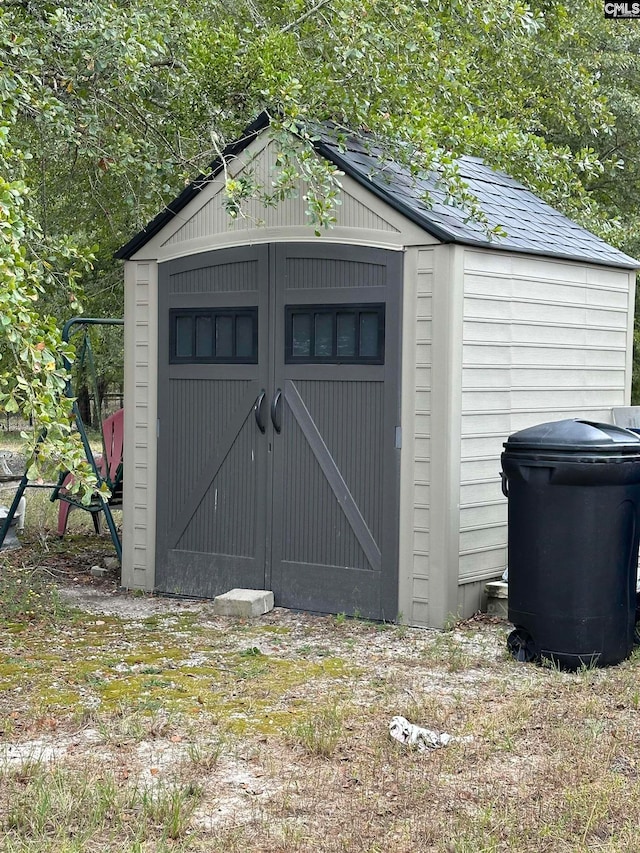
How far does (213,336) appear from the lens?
796 cm

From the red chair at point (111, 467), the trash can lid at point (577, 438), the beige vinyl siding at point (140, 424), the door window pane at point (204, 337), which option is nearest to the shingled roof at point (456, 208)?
the beige vinyl siding at point (140, 424)

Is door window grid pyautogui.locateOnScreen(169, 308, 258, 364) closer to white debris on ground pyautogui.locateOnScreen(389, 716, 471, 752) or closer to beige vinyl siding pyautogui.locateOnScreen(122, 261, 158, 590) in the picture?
beige vinyl siding pyautogui.locateOnScreen(122, 261, 158, 590)

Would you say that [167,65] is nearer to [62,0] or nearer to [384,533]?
[62,0]

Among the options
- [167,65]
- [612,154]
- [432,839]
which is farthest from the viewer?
[612,154]

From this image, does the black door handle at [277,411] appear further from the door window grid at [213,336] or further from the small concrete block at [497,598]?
the small concrete block at [497,598]

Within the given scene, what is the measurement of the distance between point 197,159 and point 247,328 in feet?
4.63

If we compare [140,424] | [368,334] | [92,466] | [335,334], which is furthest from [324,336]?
[92,466]

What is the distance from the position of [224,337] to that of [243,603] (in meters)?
1.81

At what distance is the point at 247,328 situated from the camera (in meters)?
7.81

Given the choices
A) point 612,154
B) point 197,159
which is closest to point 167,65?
point 197,159

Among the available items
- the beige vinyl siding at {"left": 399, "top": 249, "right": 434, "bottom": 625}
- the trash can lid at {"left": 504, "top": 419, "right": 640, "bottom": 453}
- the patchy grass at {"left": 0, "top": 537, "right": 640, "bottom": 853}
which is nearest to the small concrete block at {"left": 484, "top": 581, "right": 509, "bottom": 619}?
the patchy grass at {"left": 0, "top": 537, "right": 640, "bottom": 853}

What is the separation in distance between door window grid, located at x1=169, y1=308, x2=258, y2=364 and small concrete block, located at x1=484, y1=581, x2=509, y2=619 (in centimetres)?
213

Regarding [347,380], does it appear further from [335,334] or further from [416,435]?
[416,435]

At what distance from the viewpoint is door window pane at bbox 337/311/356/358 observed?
738 cm
